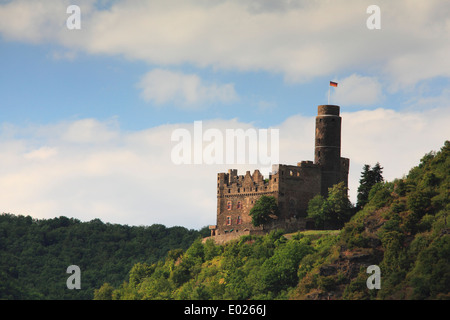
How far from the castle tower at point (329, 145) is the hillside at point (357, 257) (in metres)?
8.07

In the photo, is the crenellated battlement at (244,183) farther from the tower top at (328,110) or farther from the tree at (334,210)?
the tower top at (328,110)

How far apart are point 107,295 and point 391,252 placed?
153ft

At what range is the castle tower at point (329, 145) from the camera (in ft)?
452

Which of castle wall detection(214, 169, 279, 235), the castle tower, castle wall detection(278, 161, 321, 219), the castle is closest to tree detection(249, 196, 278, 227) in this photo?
the castle

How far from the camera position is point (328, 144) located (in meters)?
138

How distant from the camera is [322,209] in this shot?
131m

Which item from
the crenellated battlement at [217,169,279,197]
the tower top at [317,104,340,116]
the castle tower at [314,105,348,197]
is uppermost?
the tower top at [317,104,340,116]

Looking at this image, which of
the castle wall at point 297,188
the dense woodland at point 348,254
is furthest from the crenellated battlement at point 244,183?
the dense woodland at point 348,254

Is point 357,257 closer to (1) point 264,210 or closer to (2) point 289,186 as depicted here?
(1) point 264,210

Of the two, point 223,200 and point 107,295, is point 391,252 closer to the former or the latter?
point 223,200

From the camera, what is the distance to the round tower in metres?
138

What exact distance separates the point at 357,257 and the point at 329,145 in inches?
819

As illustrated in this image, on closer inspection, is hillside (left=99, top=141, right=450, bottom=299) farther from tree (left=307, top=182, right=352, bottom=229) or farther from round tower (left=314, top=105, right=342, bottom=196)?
round tower (left=314, top=105, right=342, bottom=196)

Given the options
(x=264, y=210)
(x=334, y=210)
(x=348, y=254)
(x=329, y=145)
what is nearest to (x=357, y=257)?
(x=348, y=254)
